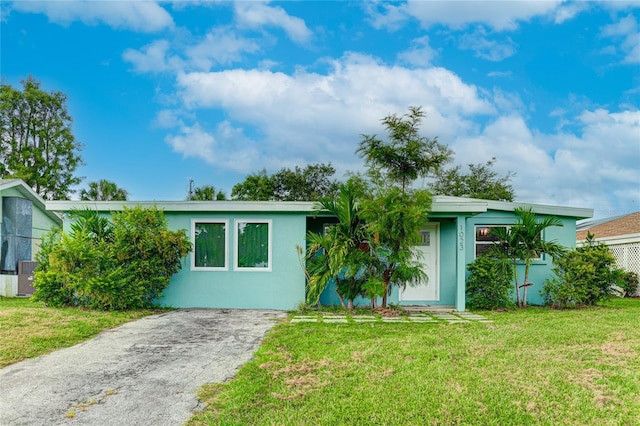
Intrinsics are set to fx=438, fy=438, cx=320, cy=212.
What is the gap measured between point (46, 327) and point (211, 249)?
365 centimetres

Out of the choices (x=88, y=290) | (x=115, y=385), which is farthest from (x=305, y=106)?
(x=115, y=385)

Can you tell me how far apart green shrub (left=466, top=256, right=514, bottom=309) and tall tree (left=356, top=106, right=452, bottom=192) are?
249 cm

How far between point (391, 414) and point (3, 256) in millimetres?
14713

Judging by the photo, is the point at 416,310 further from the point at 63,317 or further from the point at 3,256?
the point at 3,256

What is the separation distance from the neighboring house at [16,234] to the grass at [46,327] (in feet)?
15.9

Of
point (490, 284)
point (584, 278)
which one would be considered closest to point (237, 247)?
point (490, 284)

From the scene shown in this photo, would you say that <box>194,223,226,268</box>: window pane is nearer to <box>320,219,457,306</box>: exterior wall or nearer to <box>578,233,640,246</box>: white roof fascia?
<box>320,219,457,306</box>: exterior wall

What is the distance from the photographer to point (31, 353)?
18.0 feet

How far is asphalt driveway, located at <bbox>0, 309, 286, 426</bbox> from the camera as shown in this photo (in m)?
3.57

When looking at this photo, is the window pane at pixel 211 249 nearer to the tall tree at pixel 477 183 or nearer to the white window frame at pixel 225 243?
the white window frame at pixel 225 243

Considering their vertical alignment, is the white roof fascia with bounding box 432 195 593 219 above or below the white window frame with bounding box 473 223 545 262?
above

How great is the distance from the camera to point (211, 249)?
32.3ft

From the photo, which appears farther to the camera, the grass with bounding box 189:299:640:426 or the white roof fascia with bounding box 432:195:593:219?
the white roof fascia with bounding box 432:195:593:219

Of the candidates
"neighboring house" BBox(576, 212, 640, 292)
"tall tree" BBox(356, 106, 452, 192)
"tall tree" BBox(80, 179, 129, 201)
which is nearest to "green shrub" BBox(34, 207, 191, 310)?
"tall tree" BBox(356, 106, 452, 192)
